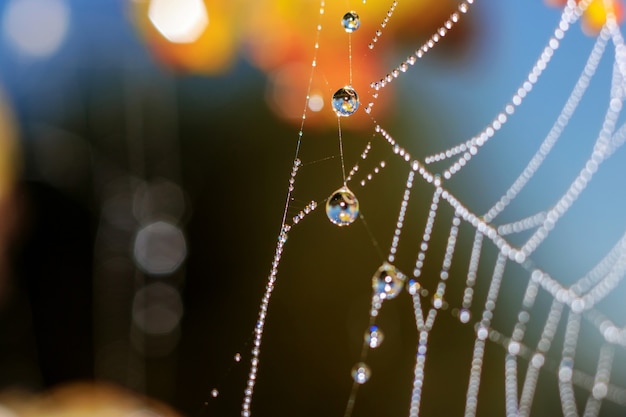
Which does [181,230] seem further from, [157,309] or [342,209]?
[342,209]

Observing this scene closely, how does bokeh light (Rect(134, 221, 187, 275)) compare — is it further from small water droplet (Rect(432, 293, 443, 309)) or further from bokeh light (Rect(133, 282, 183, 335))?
small water droplet (Rect(432, 293, 443, 309))

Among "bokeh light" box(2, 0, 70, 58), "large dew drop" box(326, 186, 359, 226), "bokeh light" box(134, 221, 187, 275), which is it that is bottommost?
"large dew drop" box(326, 186, 359, 226)

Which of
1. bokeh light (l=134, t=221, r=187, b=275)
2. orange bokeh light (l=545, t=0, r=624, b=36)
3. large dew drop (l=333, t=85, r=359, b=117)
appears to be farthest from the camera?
bokeh light (l=134, t=221, r=187, b=275)

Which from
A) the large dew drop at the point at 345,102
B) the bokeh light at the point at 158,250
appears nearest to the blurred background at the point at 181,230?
the bokeh light at the point at 158,250

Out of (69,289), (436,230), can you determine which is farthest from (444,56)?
(69,289)

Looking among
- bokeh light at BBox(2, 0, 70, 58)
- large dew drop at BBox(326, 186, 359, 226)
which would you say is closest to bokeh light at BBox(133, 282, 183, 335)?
bokeh light at BBox(2, 0, 70, 58)

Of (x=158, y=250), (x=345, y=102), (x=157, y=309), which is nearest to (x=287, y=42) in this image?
(x=158, y=250)

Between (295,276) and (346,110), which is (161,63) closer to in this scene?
(295,276)
